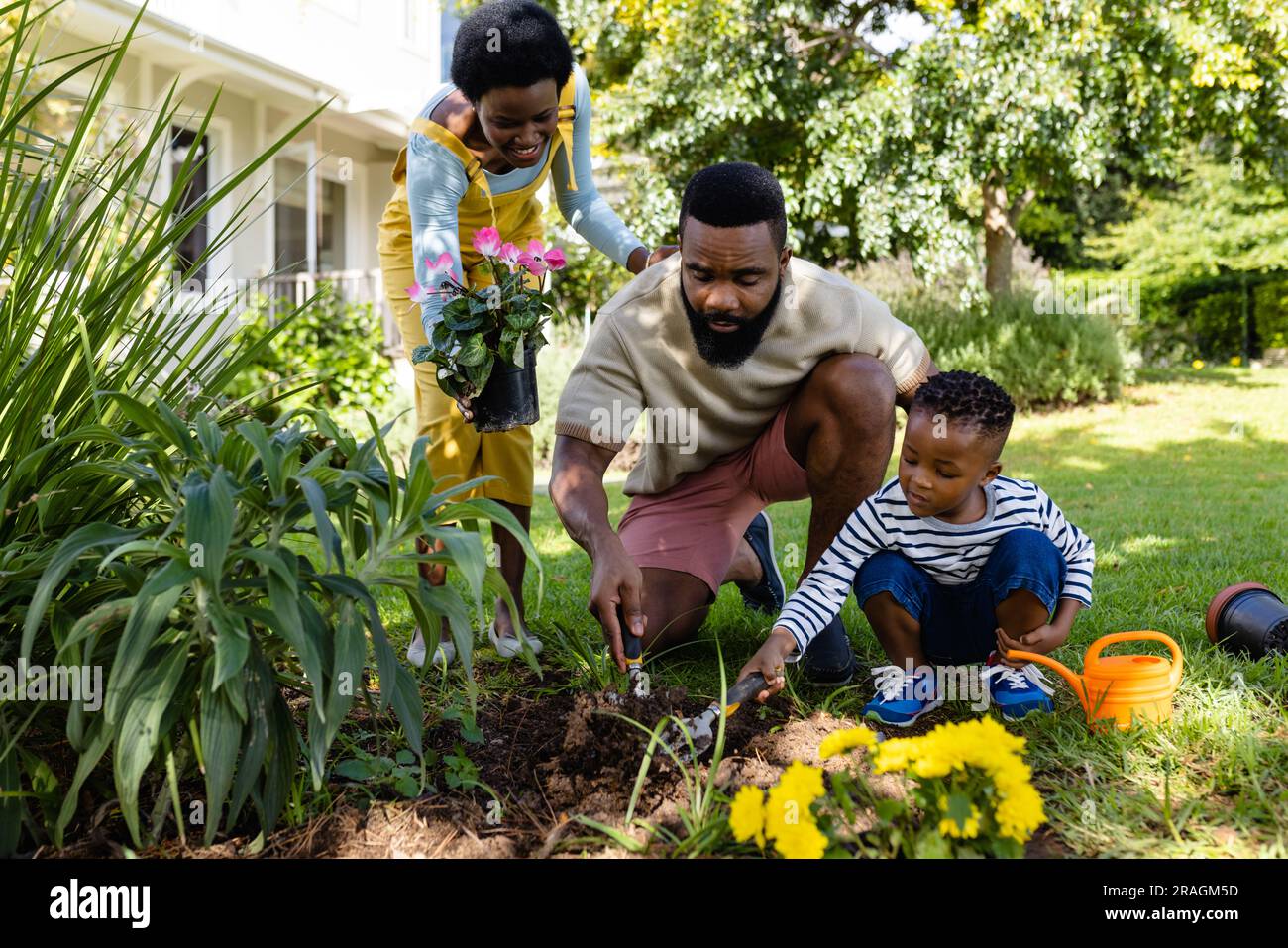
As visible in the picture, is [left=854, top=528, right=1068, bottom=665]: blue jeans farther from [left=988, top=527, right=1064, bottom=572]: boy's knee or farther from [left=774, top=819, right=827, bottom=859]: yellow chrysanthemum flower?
[left=774, top=819, right=827, bottom=859]: yellow chrysanthemum flower

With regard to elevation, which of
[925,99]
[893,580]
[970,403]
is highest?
[925,99]

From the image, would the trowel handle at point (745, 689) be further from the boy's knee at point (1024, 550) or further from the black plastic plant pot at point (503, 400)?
the black plastic plant pot at point (503, 400)

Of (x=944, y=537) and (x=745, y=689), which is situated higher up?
(x=944, y=537)

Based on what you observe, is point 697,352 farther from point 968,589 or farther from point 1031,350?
point 1031,350

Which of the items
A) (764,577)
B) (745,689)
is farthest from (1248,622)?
(745,689)

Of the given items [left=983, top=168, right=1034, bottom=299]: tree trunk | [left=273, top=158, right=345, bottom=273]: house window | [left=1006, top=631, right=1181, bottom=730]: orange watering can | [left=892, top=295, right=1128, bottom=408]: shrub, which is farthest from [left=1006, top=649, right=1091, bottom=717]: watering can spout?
[left=273, top=158, right=345, bottom=273]: house window

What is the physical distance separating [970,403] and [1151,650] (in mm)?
1169

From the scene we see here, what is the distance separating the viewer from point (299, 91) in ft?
36.2

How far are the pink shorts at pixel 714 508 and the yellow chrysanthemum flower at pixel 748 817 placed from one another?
4.78ft

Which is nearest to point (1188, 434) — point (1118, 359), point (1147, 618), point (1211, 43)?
point (1118, 359)

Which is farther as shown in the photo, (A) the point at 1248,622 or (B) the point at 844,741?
(A) the point at 1248,622

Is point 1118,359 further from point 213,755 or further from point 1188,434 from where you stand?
point 213,755

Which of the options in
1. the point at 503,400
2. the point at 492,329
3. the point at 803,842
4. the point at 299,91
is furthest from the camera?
the point at 299,91
